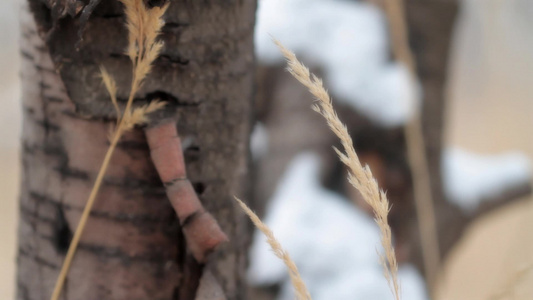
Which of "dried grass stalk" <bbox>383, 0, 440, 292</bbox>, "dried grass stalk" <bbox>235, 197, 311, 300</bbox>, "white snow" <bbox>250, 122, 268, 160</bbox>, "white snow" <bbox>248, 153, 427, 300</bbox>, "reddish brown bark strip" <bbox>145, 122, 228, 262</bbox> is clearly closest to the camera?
"dried grass stalk" <bbox>235, 197, 311, 300</bbox>

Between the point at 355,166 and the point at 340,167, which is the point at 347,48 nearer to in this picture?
the point at 340,167

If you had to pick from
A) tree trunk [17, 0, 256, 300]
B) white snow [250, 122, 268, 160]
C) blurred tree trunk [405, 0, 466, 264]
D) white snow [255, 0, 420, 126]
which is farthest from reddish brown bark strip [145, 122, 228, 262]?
blurred tree trunk [405, 0, 466, 264]

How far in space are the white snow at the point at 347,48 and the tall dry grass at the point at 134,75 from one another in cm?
176

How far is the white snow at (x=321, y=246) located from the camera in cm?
217

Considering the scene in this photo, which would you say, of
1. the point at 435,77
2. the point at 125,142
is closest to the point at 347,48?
the point at 435,77

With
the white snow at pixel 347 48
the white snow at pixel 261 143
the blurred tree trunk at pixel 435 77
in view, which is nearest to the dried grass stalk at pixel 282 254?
the white snow at pixel 347 48

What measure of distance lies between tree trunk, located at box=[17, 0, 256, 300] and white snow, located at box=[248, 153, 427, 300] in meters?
1.22

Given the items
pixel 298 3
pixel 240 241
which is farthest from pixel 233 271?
pixel 298 3

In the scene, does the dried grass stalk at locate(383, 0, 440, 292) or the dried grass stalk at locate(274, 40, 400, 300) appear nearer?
the dried grass stalk at locate(274, 40, 400, 300)

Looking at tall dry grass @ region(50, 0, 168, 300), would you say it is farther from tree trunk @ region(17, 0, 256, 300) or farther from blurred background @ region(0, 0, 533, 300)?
blurred background @ region(0, 0, 533, 300)

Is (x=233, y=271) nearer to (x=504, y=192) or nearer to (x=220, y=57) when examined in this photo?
(x=220, y=57)

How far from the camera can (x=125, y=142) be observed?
86 cm

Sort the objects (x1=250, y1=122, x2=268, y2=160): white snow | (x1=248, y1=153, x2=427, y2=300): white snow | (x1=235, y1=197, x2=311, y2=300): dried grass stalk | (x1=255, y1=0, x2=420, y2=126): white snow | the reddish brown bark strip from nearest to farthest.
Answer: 1. (x1=235, y1=197, x2=311, y2=300): dried grass stalk
2. the reddish brown bark strip
3. (x1=248, y1=153, x2=427, y2=300): white snow
4. (x1=255, y1=0, x2=420, y2=126): white snow
5. (x1=250, y1=122, x2=268, y2=160): white snow

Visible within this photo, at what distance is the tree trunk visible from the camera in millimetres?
843
